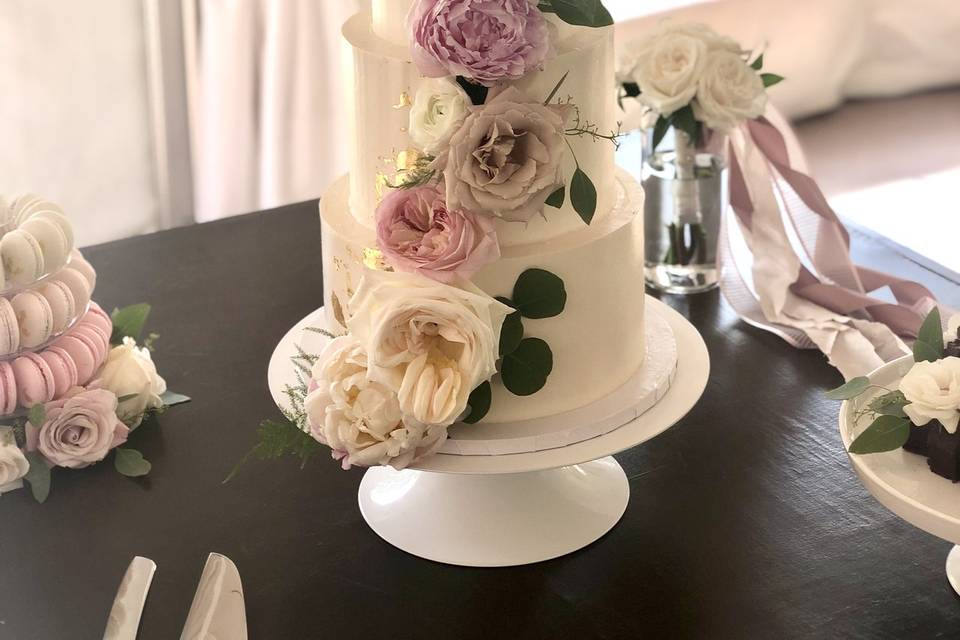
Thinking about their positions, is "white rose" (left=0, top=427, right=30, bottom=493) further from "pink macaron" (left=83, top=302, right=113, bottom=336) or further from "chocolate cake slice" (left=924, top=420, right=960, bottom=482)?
"chocolate cake slice" (left=924, top=420, right=960, bottom=482)

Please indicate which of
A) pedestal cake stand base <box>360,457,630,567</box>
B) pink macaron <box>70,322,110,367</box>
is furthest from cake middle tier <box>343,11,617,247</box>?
pink macaron <box>70,322,110,367</box>

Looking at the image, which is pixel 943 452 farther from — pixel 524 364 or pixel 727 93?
pixel 727 93

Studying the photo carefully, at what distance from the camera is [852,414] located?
1038 millimetres

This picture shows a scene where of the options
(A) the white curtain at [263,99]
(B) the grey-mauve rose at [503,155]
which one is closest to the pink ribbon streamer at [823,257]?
(B) the grey-mauve rose at [503,155]

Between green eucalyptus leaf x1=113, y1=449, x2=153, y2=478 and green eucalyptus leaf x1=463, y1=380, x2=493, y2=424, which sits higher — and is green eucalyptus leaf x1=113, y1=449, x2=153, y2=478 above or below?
below

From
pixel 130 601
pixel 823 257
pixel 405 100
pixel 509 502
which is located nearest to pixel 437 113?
pixel 405 100

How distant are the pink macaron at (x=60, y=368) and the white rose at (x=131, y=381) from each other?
37 millimetres

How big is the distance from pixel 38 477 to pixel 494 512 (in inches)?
17.5

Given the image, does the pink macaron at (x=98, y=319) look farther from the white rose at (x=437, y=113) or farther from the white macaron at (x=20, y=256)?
the white rose at (x=437, y=113)

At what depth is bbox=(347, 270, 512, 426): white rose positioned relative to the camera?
3.03ft

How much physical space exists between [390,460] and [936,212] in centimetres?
202

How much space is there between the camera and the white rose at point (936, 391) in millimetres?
938

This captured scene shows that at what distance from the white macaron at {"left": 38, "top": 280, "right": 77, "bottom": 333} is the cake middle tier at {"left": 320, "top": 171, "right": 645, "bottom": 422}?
28 centimetres

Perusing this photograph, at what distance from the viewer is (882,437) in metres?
0.98
